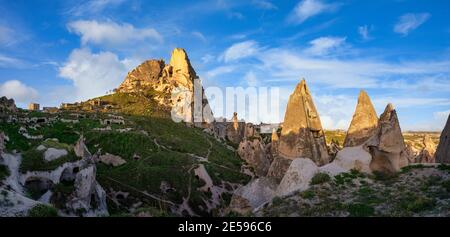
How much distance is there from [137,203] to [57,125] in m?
32.7

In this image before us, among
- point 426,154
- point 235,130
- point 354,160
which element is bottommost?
point 426,154

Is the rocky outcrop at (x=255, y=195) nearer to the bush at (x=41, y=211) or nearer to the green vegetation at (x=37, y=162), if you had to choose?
the bush at (x=41, y=211)

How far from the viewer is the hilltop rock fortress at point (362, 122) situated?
118 feet

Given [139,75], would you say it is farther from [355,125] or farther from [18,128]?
[355,125]

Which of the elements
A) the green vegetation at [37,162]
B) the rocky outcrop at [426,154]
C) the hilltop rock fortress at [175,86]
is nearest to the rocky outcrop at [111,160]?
the green vegetation at [37,162]

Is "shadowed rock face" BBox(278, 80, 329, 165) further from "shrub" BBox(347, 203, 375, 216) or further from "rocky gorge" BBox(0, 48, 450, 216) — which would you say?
"shrub" BBox(347, 203, 375, 216)

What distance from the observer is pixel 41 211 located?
1911 cm

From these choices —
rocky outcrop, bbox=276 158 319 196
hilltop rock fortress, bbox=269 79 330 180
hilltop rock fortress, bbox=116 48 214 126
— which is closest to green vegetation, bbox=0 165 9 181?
rocky outcrop, bbox=276 158 319 196

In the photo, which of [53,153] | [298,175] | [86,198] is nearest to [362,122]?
[298,175]

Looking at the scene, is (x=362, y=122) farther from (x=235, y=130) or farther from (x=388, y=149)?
(x=235, y=130)

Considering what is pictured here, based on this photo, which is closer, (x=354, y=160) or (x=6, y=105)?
(x=354, y=160)

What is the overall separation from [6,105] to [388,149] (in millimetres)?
77471

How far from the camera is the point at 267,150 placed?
73188 millimetres
